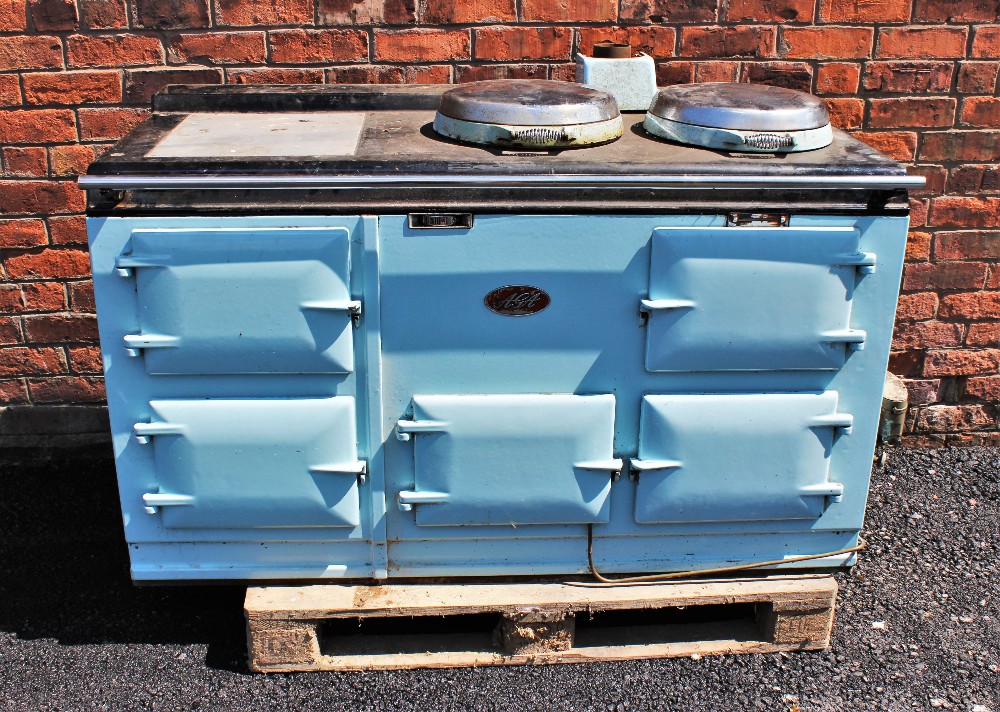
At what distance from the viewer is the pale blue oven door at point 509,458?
7.80ft

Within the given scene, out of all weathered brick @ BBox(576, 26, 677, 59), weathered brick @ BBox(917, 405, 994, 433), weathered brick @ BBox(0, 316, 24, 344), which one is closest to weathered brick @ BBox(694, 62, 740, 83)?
weathered brick @ BBox(576, 26, 677, 59)

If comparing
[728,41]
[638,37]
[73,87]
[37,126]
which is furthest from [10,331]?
[728,41]

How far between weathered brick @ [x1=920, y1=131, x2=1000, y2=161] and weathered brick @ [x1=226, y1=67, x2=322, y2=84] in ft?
6.50

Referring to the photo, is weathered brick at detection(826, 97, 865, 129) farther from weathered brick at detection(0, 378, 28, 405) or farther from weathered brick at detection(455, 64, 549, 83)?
weathered brick at detection(0, 378, 28, 405)

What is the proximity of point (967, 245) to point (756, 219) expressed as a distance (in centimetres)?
148

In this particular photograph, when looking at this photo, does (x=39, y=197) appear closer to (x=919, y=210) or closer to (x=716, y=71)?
(x=716, y=71)

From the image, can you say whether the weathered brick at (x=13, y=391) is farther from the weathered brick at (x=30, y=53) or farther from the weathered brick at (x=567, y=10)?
the weathered brick at (x=567, y=10)

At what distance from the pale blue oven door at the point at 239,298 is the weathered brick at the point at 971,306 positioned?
223 centimetres

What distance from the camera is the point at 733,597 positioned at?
2.55m

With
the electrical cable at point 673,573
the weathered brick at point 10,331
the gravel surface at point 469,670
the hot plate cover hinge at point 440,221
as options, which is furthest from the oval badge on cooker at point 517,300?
the weathered brick at point 10,331

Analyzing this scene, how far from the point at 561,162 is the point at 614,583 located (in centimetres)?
109

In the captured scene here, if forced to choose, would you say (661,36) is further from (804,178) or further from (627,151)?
(804,178)

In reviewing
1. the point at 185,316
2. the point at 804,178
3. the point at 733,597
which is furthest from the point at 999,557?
the point at 185,316

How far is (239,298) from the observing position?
2.24m
